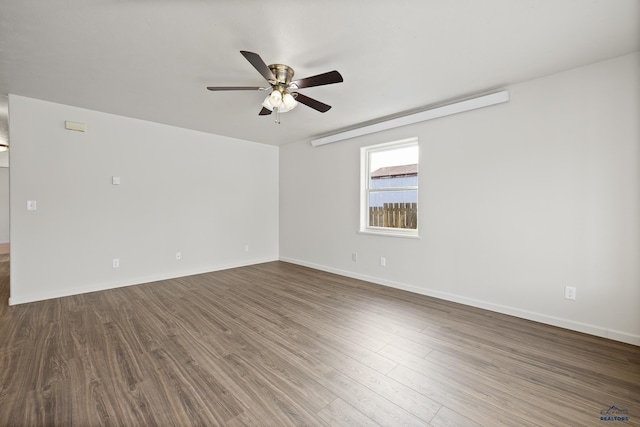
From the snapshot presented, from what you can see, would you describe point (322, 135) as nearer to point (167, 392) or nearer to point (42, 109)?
point (42, 109)

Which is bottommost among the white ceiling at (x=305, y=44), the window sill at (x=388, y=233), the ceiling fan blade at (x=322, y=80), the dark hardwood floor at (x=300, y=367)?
the dark hardwood floor at (x=300, y=367)

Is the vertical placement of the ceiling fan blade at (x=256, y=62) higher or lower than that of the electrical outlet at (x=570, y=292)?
higher

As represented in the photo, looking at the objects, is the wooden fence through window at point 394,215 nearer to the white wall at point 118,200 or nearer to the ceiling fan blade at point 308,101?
the ceiling fan blade at point 308,101

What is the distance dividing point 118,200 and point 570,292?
5.56 meters

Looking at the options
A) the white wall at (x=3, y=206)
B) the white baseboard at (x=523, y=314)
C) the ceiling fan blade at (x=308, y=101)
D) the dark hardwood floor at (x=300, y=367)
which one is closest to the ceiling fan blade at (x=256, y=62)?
the ceiling fan blade at (x=308, y=101)

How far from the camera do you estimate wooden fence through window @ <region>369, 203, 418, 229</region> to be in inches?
148

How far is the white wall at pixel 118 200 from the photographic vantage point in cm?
322

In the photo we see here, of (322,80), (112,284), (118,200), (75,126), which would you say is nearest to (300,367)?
(322,80)

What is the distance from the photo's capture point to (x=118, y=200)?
382 centimetres

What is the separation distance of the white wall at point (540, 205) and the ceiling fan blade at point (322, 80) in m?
1.88

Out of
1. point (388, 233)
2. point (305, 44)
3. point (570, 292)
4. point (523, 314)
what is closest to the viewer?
point (305, 44)

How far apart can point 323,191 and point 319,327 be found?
2.75 meters

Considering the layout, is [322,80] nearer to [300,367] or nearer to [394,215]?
[300,367]

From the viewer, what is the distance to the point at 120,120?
12.5 ft
